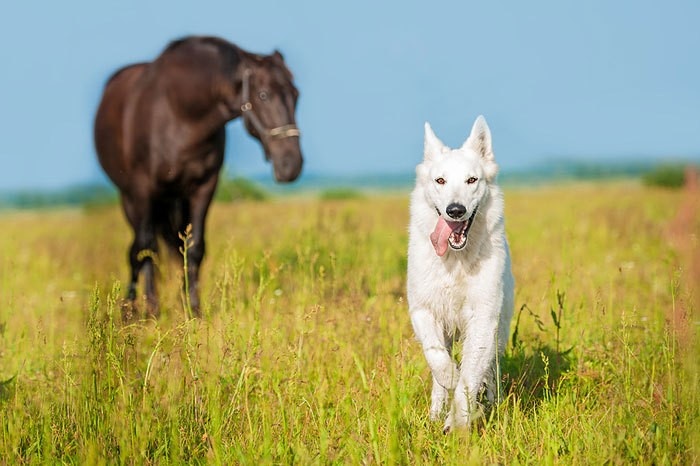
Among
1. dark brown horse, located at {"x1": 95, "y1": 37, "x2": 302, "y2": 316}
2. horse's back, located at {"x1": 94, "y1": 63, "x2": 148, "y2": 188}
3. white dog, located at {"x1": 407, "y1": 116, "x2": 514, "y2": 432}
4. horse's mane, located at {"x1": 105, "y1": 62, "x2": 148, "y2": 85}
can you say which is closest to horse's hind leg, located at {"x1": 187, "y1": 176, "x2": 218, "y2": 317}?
dark brown horse, located at {"x1": 95, "y1": 37, "x2": 302, "y2": 316}

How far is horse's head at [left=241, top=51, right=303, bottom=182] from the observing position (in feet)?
23.8

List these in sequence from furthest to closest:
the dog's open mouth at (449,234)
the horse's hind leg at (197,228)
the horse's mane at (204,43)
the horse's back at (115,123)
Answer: the horse's back at (115,123) < the horse's mane at (204,43) < the horse's hind leg at (197,228) < the dog's open mouth at (449,234)

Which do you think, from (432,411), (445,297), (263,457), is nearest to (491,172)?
(445,297)

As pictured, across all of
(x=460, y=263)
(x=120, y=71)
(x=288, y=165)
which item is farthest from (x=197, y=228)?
(x=460, y=263)

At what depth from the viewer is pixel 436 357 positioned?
4133 mm

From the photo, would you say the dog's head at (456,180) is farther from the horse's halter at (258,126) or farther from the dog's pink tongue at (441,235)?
the horse's halter at (258,126)

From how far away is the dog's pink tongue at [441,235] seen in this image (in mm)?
4238

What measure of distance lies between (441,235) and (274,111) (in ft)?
11.1

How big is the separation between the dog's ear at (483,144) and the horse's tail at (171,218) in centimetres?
398

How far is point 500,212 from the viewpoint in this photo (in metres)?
4.42

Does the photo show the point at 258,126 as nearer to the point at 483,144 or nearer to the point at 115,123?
the point at 115,123

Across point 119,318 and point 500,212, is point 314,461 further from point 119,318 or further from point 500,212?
point 500,212

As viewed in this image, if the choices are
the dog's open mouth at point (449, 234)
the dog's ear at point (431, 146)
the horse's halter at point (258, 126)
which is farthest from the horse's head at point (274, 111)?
the dog's open mouth at point (449, 234)

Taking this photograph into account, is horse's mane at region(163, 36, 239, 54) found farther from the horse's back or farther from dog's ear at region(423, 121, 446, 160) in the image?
dog's ear at region(423, 121, 446, 160)
